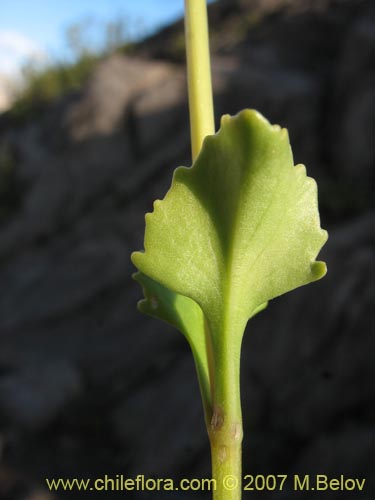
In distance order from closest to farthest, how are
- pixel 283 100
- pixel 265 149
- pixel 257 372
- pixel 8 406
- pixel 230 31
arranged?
pixel 265 149
pixel 257 372
pixel 8 406
pixel 283 100
pixel 230 31

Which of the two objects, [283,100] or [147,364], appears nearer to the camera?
[147,364]

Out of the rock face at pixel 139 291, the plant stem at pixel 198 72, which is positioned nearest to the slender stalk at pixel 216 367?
the plant stem at pixel 198 72

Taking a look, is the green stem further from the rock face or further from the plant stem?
the rock face

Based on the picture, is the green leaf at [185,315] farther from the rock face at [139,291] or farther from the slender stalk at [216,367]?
the rock face at [139,291]

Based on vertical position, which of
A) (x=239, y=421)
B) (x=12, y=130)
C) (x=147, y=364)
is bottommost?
(x=239, y=421)

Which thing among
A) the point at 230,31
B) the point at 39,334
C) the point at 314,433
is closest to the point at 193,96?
the point at 314,433

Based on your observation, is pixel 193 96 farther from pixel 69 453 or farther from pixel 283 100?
pixel 283 100
